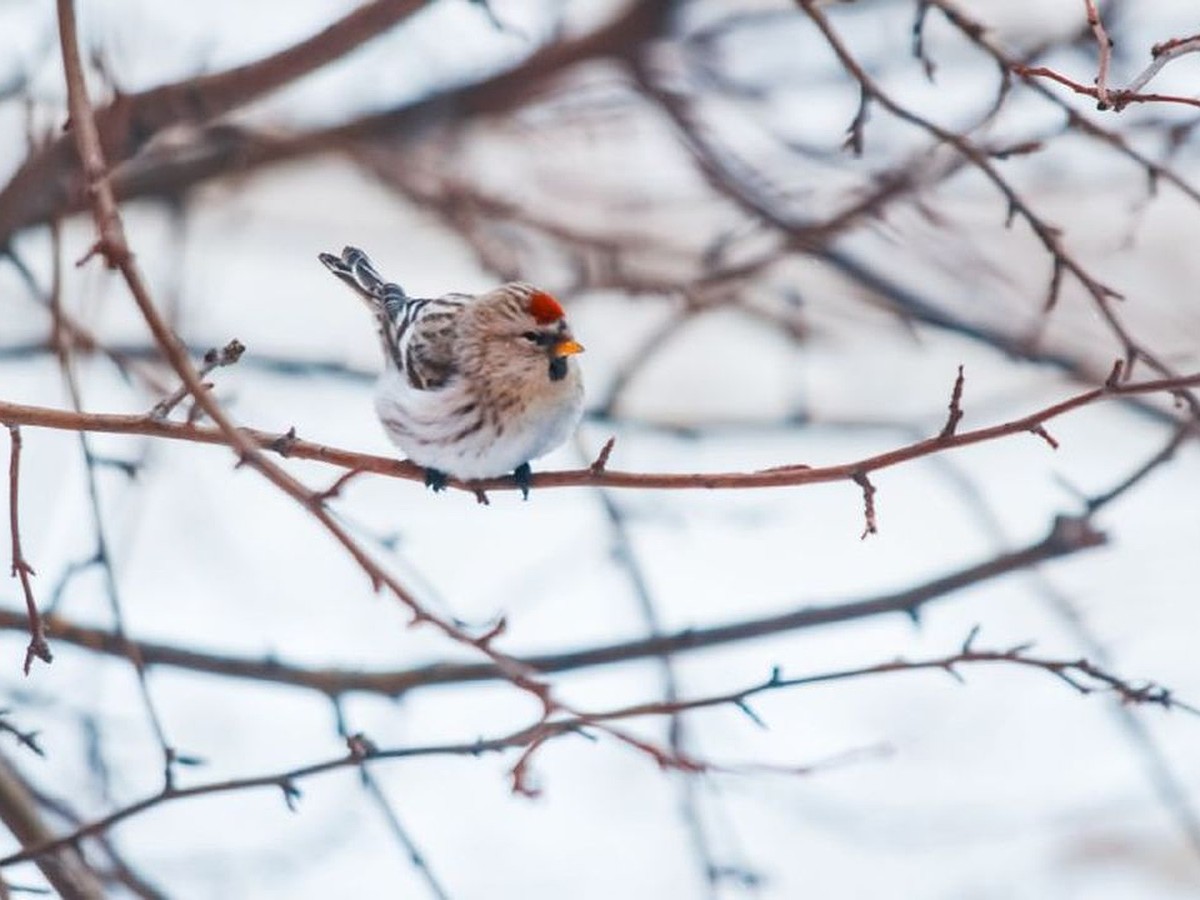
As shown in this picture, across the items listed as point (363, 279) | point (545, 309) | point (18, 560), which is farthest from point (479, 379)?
point (18, 560)

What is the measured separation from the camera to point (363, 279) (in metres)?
3.60

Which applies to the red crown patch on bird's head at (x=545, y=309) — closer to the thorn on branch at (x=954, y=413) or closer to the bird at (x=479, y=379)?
the bird at (x=479, y=379)

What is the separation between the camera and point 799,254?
12.1 feet

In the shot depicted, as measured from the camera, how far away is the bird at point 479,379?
3191 mm

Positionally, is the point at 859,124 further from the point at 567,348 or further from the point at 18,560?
the point at 18,560

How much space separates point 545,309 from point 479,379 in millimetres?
176

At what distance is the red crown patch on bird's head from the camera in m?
3.38

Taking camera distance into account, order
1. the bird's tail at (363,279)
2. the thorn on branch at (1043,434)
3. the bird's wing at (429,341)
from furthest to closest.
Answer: the bird's tail at (363,279) < the bird's wing at (429,341) < the thorn on branch at (1043,434)

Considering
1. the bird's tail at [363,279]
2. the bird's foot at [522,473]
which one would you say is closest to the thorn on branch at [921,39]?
the bird's foot at [522,473]

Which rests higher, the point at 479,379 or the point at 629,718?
the point at 479,379

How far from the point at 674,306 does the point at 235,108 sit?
104 centimetres

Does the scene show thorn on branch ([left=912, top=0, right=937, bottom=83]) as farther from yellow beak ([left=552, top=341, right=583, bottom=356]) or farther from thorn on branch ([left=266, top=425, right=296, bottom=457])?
thorn on branch ([left=266, top=425, right=296, bottom=457])

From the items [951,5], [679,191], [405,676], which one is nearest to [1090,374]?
[951,5]

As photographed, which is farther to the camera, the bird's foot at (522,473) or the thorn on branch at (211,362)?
the bird's foot at (522,473)
